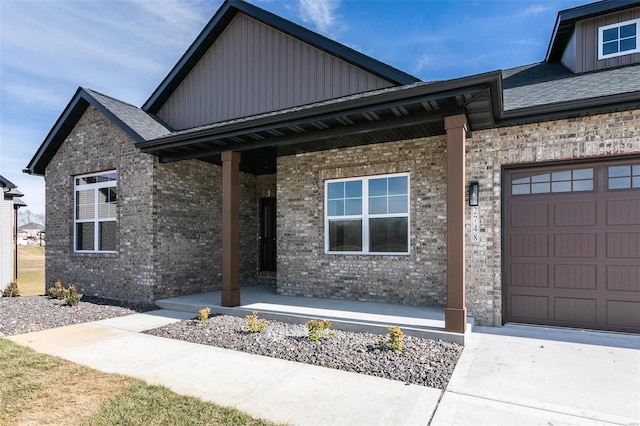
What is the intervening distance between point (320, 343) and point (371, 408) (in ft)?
6.16

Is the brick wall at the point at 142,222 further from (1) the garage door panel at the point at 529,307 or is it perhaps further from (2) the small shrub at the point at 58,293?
(1) the garage door panel at the point at 529,307

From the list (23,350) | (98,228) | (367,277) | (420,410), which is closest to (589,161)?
(367,277)

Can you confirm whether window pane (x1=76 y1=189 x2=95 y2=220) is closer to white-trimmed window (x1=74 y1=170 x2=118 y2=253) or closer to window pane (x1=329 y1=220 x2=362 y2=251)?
white-trimmed window (x1=74 y1=170 x2=118 y2=253)

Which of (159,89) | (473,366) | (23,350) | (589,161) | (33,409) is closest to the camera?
(33,409)

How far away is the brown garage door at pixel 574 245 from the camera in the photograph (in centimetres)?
543

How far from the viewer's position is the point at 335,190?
26.7 feet

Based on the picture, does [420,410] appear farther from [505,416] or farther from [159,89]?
[159,89]

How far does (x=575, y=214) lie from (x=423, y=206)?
8.04ft

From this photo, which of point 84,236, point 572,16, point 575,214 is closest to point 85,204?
point 84,236

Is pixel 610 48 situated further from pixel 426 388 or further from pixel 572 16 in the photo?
pixel 426 388

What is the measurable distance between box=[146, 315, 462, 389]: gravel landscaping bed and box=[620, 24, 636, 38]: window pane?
6998 mm

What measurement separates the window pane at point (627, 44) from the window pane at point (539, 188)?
356 centimetres

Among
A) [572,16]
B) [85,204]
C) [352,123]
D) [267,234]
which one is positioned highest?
[572,16]

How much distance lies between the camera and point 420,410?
316 centimetres
